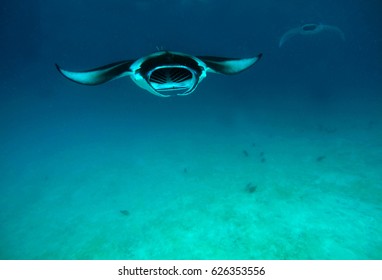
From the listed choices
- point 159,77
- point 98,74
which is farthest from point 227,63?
point 98,74

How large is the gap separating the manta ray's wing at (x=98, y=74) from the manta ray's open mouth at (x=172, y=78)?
70 centimetres

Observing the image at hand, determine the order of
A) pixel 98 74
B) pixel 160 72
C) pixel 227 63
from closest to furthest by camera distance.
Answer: pixel 160 72
pixel 98 74
pixel 227 63

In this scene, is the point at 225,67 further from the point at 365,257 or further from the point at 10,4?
the point at 10,4

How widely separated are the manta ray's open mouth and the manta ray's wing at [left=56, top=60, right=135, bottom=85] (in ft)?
2.30

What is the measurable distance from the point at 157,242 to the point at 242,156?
169 inches

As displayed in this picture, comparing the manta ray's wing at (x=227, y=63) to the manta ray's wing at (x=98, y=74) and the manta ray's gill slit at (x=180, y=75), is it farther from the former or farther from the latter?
the manta ray's wing at (x=98, y=74)

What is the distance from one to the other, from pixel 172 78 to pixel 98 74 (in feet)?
3.64

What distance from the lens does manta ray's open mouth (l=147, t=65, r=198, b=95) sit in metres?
2.99

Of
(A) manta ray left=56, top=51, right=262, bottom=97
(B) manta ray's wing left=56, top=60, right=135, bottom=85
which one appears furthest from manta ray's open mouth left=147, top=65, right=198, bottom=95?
(B) manta ray's wing left=56, top=60, right=135, bottom=85

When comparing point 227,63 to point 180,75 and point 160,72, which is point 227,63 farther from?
point 160,72

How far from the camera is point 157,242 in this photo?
4598 mm

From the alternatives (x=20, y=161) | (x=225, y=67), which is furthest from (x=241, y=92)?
(x=225, y=67)

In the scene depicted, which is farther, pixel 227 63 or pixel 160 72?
pixel 227 63

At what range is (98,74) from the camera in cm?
342
